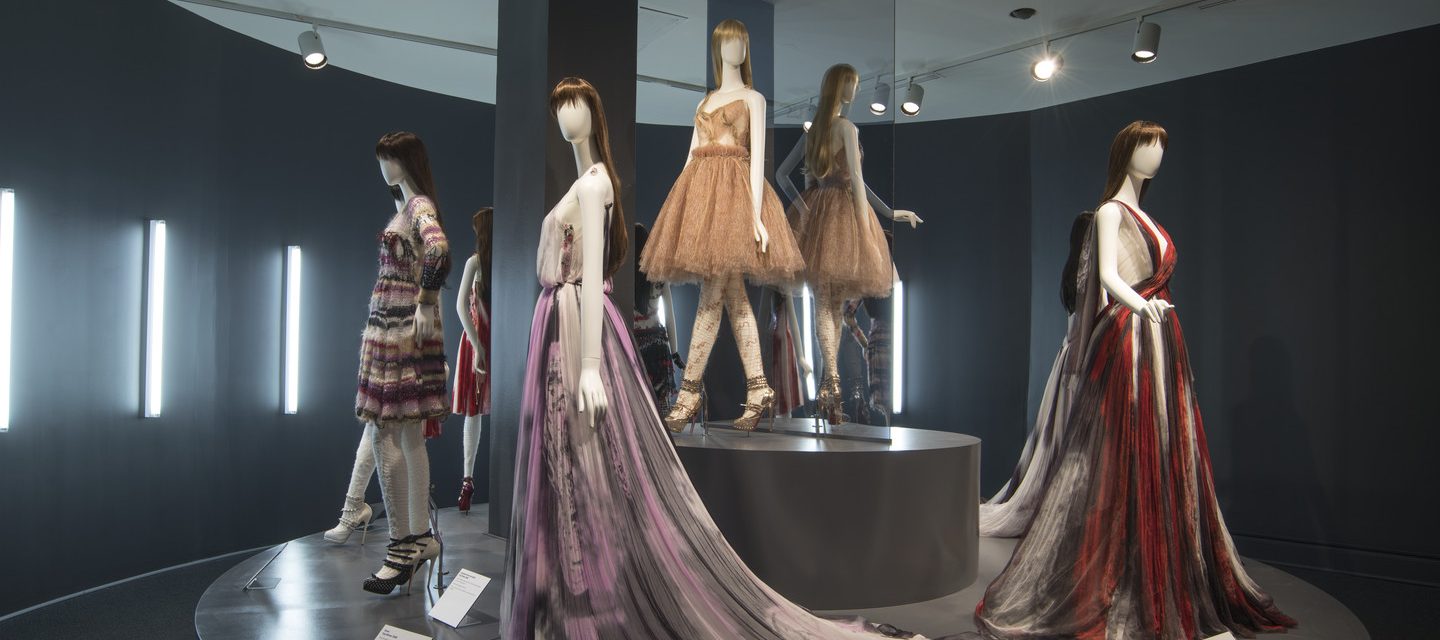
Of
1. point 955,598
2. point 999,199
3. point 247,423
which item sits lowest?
point 955,598

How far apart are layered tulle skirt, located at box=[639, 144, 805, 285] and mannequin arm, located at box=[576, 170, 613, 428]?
0.66 meters

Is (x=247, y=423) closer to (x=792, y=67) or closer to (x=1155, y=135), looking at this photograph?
(x=792, y=67)

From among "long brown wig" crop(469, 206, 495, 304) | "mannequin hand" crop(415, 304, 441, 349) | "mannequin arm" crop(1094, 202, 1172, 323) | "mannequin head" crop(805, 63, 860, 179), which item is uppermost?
"mannequin head" crop(805, 63, 860, 179)

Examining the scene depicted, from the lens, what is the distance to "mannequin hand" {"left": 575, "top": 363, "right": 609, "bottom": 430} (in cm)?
236

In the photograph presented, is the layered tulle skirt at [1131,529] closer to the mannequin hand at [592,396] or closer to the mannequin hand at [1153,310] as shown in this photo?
the mannequin hand at [1153,310]

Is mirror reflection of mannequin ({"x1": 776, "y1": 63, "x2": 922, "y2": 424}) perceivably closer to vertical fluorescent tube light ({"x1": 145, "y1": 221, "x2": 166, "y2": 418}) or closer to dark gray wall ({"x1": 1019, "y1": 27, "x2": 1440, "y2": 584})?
dark gray wall ({"x1": 1019, "y1": 27, "x2": 1440, "y2": 584})

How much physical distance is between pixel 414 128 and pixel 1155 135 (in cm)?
482

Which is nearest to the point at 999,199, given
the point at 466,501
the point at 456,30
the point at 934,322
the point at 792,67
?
the point at 934,322

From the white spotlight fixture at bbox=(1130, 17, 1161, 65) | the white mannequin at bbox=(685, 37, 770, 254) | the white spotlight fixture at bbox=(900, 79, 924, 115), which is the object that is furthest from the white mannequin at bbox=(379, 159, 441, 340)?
the white spotlight fixture at bbox=(1130, 17, 1161, 65)

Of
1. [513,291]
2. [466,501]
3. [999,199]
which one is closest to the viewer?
[513,291]

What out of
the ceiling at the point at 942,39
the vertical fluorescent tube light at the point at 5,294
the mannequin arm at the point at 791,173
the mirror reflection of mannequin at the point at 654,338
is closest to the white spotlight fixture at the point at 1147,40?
the ceiling at the point at 942,39

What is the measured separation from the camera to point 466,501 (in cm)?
466

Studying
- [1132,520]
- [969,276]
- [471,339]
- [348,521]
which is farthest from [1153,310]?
[969,276]

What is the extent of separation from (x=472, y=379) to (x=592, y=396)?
278cm
